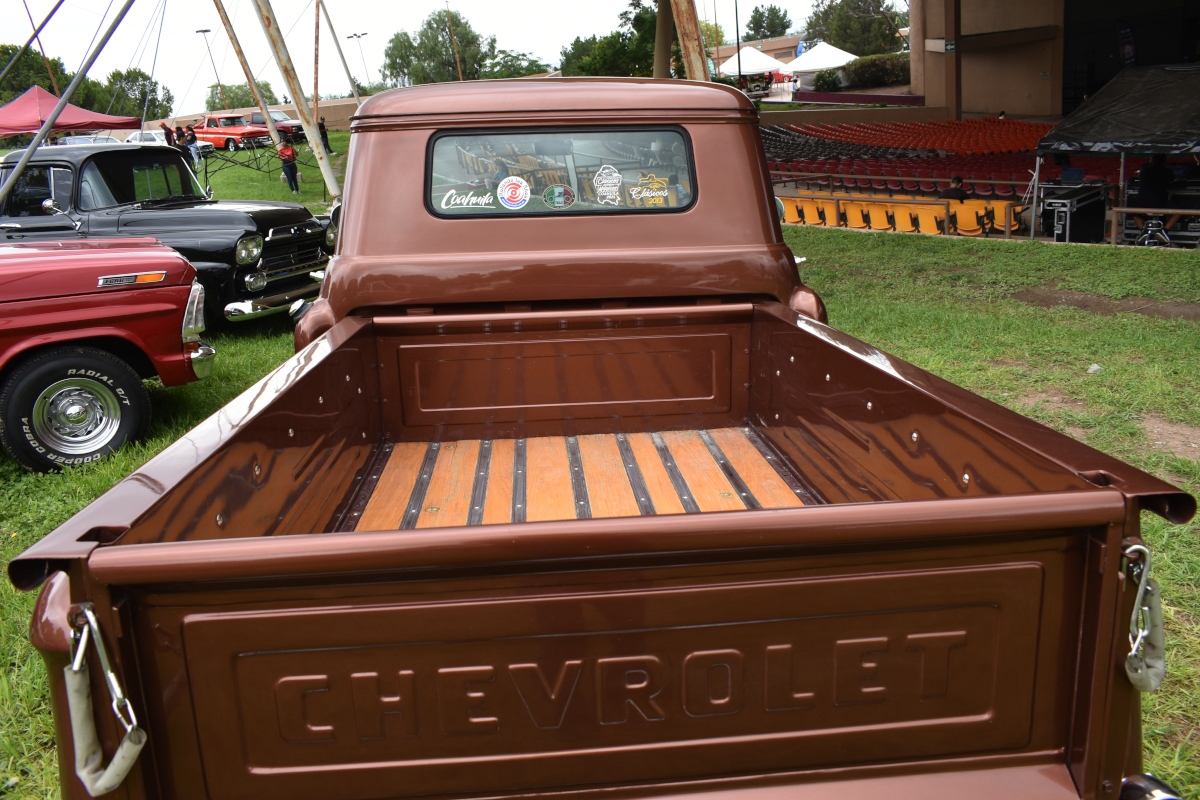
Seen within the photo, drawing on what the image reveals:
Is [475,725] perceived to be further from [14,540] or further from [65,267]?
[65,267]

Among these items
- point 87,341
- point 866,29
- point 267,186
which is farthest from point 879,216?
point 866,29

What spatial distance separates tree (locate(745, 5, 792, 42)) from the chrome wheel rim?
393 ft

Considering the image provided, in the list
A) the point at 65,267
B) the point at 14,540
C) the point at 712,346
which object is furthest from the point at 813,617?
the point at 65,267

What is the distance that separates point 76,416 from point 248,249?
307 centimetres

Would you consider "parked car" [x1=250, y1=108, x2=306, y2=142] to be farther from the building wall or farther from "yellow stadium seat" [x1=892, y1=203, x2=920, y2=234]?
"yellow stadium seat" [x1=892, y1=203, x2=920, y2=234]

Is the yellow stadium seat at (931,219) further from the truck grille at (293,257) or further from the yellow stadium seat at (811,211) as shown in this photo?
the truck grille at (293,257)

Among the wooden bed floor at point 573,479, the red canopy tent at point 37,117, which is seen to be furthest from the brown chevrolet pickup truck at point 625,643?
the red canopy tent at point 37,117

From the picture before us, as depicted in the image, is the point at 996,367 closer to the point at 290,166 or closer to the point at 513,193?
the point at 513,193

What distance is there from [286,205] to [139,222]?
4.58ft

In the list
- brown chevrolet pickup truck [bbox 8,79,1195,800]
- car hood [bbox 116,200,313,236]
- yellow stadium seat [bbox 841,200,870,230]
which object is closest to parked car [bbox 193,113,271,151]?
yellow stadium seat [bbox 841,200,870,230]

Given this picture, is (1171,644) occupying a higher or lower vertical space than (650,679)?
lower

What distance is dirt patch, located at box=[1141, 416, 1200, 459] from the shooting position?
476 centimetres

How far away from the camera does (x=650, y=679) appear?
148 centimetres

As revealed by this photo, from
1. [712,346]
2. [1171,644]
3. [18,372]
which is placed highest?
[712,346]
